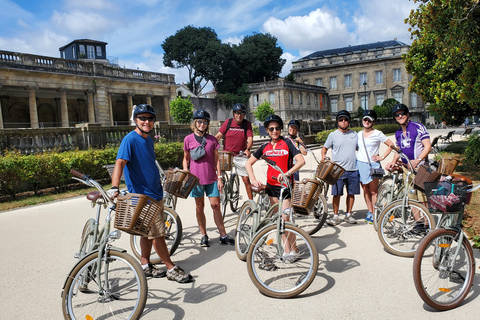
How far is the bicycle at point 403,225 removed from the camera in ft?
15.9

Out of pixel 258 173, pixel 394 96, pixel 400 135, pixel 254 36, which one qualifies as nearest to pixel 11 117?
pixel 258 173

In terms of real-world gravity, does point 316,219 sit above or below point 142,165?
below

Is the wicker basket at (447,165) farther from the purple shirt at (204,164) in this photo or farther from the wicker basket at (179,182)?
the wicker basket at (179,182)

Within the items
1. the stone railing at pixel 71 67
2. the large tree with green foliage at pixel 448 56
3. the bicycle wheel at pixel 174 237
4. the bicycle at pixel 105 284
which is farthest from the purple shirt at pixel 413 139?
the stone railing at pixel 71 67

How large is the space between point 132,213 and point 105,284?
0.69 meters

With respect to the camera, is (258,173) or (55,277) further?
(258,173)

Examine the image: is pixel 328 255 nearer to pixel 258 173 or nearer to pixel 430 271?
pixel 430 271

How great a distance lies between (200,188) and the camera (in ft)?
17.6

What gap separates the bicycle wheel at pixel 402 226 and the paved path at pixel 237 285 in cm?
19

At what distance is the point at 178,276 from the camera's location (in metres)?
4.28

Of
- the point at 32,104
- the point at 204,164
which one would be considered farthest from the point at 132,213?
the point at 32,104

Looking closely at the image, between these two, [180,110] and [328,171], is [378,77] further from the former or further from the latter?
[328,171]

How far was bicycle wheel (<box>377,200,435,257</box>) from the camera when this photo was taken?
485cm

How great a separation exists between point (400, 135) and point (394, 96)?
64286 millimetres
